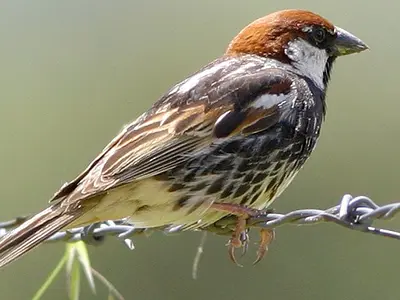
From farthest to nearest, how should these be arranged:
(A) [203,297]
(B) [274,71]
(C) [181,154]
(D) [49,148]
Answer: (D) [49,148] → (A) [203,297] → (B) [274,71] → (C) [181,154]

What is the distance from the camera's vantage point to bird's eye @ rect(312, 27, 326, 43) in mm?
6149

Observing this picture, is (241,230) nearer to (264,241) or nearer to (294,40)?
(264,241)

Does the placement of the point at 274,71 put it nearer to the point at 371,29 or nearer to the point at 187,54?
the point at 371,29

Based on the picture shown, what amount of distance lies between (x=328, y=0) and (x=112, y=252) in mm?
3887

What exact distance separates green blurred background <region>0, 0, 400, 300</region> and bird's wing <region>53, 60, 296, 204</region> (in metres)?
2.86

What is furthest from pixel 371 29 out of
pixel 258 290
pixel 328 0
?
pixel 258 290

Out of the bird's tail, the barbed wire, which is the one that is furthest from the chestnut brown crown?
the bird's tail

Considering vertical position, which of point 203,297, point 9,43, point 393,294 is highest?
point 9,43

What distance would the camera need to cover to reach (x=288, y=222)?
15.7 ft

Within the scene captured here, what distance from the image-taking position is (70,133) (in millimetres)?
12578

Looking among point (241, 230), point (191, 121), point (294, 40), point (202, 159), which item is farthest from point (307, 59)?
point (241, 230)

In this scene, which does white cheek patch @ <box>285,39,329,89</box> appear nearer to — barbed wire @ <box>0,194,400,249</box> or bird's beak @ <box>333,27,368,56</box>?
bird's beak @ <box>333,27,368,56</box>

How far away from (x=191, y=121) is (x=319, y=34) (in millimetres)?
862

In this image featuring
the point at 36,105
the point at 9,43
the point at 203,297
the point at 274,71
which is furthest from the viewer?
the point at 9,43
